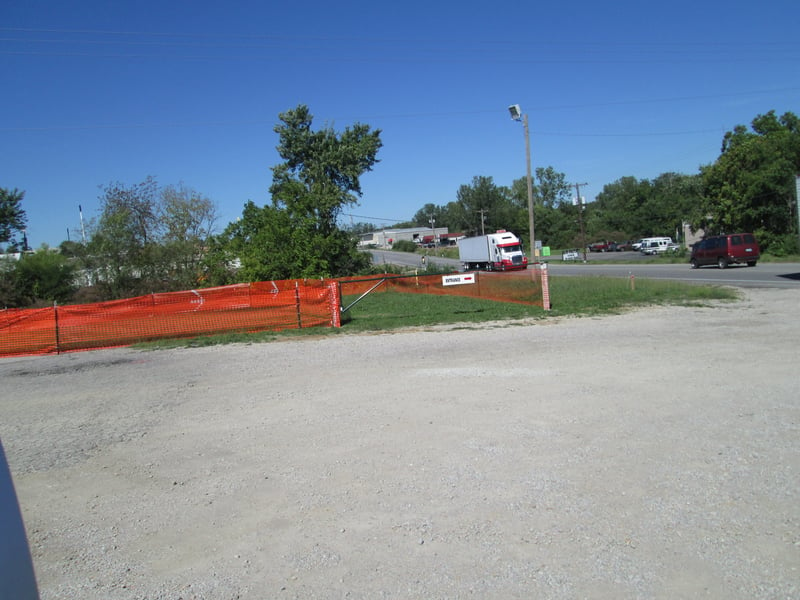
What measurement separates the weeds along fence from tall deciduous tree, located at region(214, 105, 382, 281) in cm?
1147

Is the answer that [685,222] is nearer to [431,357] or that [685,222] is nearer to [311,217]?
[311,217]

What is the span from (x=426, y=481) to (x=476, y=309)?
46.2 feet

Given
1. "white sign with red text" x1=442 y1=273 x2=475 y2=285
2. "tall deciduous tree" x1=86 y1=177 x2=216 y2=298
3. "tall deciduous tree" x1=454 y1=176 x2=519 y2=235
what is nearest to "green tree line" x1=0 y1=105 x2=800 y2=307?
"tall deciduous tree" x1=86 y1=177 x2=216 y2=298

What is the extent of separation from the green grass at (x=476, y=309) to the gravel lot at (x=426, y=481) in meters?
5.78

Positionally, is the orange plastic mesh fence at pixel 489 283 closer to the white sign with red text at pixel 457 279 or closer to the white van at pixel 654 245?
the white sign with red text at pixel 457 279

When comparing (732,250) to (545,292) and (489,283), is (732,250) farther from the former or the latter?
(545,292)

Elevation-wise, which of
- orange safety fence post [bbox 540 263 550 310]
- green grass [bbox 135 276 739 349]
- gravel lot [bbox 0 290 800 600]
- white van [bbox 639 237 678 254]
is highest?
white van [bbox 639 237 678 254]

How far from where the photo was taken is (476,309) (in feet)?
61.5

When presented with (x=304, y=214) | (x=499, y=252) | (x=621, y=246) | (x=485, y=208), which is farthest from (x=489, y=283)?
(x=485, y=208)

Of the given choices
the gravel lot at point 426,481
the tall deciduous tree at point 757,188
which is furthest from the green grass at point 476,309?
the tall deciduous tree at point 757,188

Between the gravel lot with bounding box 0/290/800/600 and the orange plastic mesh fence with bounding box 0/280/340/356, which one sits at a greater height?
the orange plastic mesh fence with bounding box 0/280/340/356

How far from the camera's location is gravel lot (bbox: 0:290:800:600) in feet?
11.5

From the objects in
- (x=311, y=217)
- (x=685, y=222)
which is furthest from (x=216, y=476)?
(x=685, y=222)

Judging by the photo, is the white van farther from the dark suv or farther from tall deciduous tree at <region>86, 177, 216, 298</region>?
tall deciduous tree at <region>86, 177, 216, 298</region>
